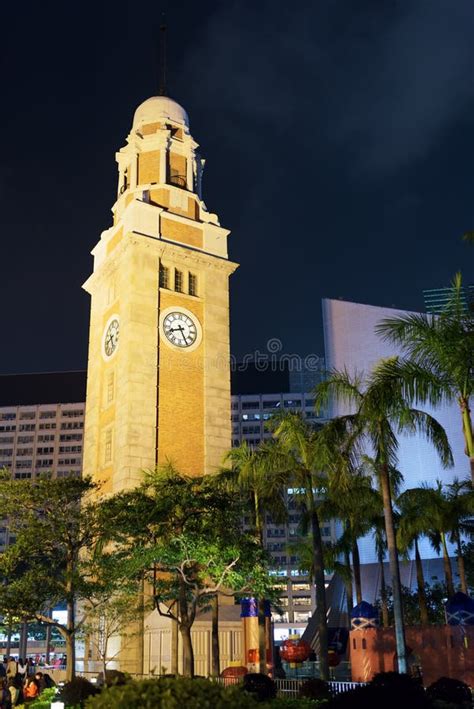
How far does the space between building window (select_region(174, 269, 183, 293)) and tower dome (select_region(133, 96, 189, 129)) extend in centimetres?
1200

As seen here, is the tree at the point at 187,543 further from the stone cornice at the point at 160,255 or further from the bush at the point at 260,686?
the stone cornice at the point at 160,255

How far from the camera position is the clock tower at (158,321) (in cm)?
4375

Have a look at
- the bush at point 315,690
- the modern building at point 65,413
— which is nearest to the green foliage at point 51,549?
the bush at point 315,690

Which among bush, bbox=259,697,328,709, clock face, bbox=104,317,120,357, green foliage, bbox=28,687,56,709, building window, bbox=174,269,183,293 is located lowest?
green foliage, bbox=28,687,56,709

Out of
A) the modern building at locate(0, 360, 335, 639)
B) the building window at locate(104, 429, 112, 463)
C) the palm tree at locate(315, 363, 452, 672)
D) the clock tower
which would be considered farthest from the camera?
the modern building at locate(0, 360, 335, 639)

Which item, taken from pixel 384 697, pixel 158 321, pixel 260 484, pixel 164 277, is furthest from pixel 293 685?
pixel 164 277

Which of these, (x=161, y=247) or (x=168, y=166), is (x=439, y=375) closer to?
(x=161, y=247)

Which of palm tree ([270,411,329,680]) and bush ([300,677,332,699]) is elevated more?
palm tree ([270,411,329,680])

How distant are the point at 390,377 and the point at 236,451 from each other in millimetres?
12298

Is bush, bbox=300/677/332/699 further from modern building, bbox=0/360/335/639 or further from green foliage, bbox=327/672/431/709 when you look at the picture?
modern building, bbox=0/360/335/639

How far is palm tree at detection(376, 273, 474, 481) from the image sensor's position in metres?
17.9

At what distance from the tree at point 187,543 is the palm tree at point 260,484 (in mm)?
914

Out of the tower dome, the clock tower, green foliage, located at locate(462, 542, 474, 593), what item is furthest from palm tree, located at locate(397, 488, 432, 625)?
the tower dome

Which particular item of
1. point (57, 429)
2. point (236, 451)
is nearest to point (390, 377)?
point (236, 451)
